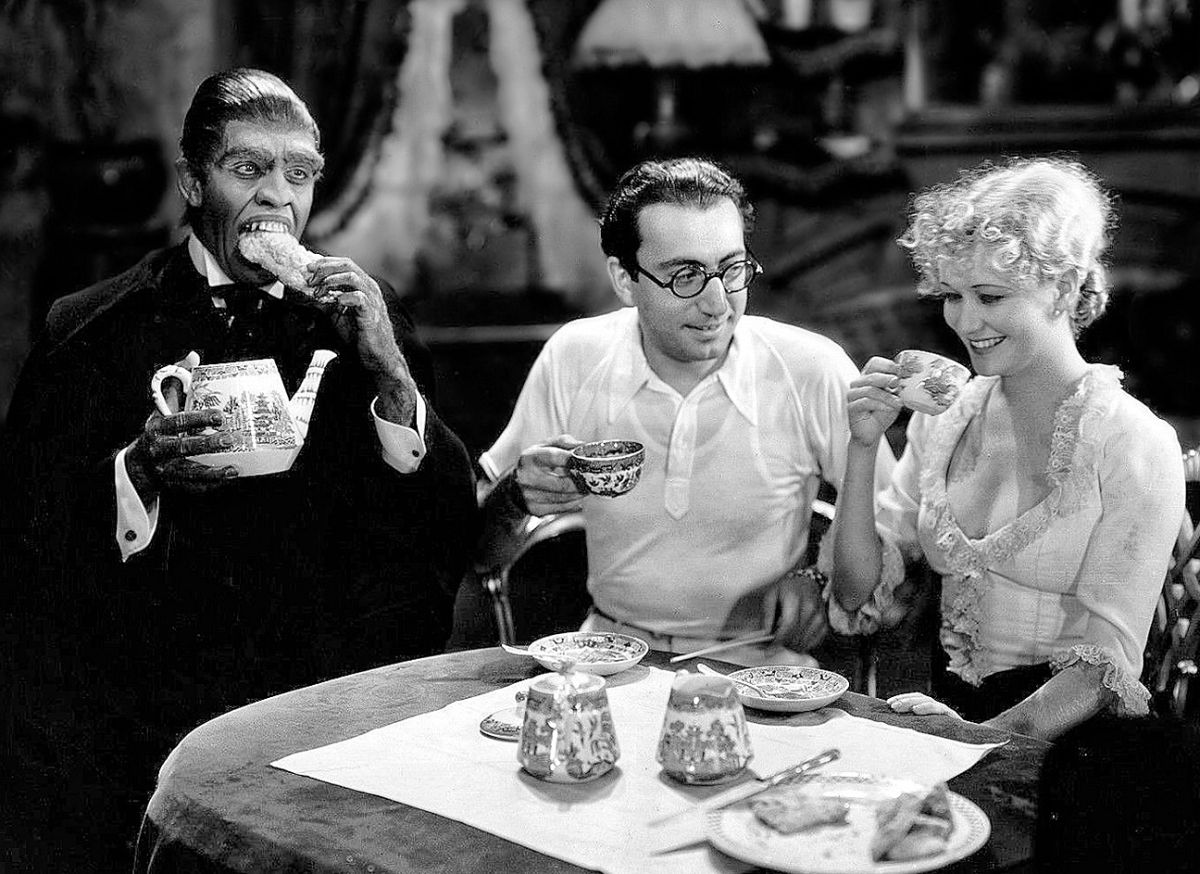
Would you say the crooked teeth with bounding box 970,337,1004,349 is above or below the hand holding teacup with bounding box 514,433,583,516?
above

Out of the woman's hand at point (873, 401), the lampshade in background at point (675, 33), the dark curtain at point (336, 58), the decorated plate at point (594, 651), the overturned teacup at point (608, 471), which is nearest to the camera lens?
the decorated plate at point (594, 651)

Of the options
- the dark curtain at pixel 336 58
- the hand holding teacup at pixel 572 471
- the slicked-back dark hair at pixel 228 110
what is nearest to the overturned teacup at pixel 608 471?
the hand holding teacup at pixel 572 471

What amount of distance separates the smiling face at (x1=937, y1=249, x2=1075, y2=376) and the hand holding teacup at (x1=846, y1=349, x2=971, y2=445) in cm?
6

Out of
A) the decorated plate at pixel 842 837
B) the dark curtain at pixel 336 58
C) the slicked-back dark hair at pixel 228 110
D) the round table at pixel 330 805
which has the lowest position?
the round table at pixel 330 805

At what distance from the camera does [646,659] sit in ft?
6.70

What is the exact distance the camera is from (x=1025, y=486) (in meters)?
2.17

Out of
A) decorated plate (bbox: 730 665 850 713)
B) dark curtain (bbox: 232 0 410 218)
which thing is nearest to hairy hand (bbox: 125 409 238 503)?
decorated plate (bbox: 730 665 850 713)

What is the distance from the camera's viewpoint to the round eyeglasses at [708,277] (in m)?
2.39

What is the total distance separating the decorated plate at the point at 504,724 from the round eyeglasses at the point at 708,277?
929mm

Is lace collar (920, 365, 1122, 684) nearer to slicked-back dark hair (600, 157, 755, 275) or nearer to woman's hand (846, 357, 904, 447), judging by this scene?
woman's hand (846, 357, 904, 447)

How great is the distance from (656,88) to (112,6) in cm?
216

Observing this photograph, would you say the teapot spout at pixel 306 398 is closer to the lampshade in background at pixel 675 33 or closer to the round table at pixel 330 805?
the round table at pixel 330 805

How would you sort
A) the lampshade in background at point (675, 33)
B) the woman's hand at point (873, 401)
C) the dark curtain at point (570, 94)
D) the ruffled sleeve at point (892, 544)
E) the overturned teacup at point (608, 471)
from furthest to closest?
the dark curtain at point (570, 94) → the lampshade in background at point (675, 33) → the ruffled sleeve at point (892, 544) → the woman's hand at point (873, 401) → the overturned teacup at point (608, 471)

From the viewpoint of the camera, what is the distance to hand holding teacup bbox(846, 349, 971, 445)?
206cm
